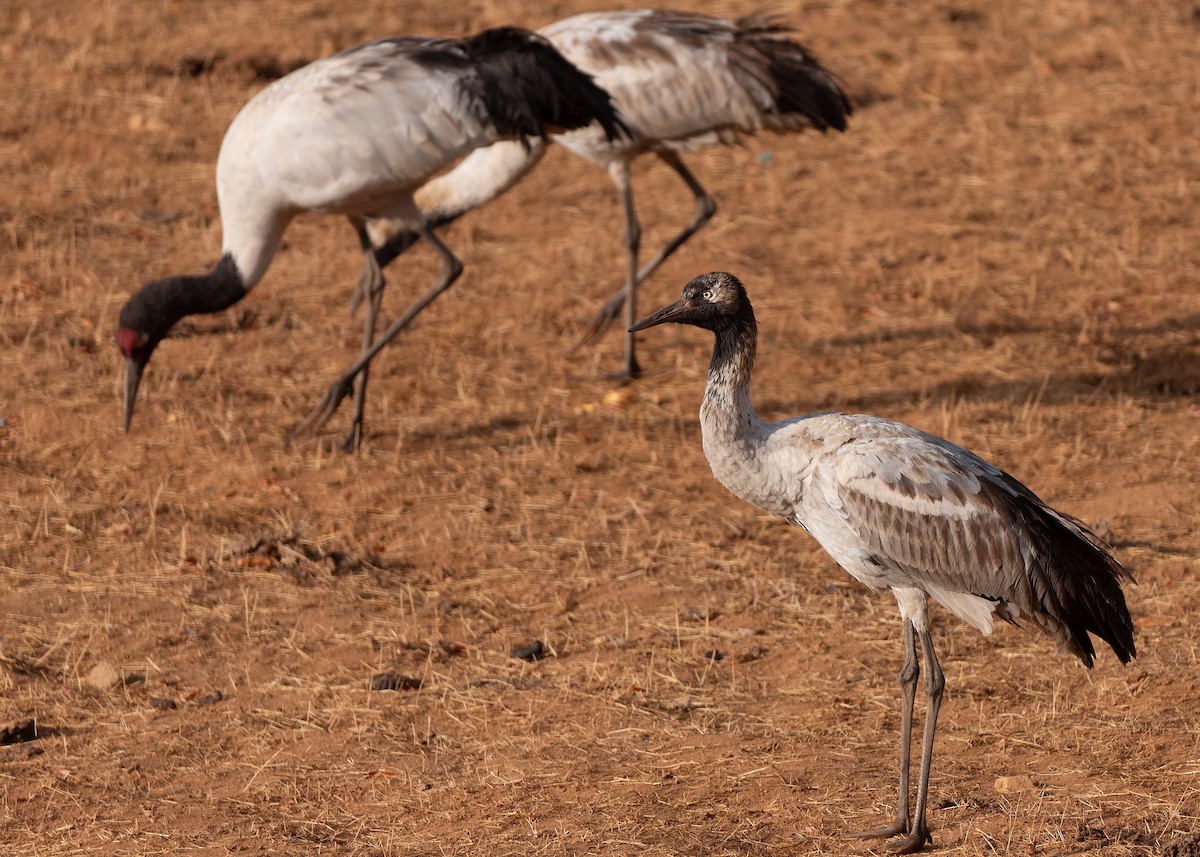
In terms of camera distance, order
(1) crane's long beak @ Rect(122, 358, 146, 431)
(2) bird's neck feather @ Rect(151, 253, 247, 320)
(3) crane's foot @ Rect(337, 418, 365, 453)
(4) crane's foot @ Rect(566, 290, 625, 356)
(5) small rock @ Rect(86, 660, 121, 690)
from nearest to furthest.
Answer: (5) small rock @ Rect(86, 660, 121, 690), (1) crane's long beak @ Rect(122, 358, 146, 431), (2) bird's neck feather @ Rect(151, 253, 247, 320), (3) crane's foot @ Rect(337, 418, 365, 453), (4) crane's foot @ Rect(566, 290, 625, 356)

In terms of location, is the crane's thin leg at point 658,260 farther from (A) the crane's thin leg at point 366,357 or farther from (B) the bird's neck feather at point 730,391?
(B) the bird's neck feather at point 730,391

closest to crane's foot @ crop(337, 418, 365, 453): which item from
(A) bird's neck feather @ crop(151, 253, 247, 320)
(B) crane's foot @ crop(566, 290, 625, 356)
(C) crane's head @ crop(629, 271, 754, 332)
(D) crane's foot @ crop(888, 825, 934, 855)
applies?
(A) bird's neck feather @ crop(151, 253, 247, 320)

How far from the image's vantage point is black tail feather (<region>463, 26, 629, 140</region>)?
25.3 feet

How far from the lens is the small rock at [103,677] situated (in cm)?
562

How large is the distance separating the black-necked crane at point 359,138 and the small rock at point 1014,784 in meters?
3.77

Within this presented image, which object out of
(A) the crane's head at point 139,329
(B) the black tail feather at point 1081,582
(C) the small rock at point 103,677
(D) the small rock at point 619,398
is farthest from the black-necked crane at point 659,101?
(B) the black tail feather at point 1081,582

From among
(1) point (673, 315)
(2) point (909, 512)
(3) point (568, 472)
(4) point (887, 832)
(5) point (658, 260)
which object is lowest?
(3) point (568, 472)

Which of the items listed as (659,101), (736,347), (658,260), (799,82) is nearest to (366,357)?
(658,260)

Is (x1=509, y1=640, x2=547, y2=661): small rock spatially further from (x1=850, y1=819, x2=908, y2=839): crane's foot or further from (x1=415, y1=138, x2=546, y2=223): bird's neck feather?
(x1=415, y1=138, x2=546, y2=223): bird's neck feather

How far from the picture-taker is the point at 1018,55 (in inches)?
505

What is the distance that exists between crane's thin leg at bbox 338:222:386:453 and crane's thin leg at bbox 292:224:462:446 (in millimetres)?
41

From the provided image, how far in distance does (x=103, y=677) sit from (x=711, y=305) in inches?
96.6

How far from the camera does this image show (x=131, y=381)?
746 centimetres

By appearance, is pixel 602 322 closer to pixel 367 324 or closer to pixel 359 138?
pixel 367 324
